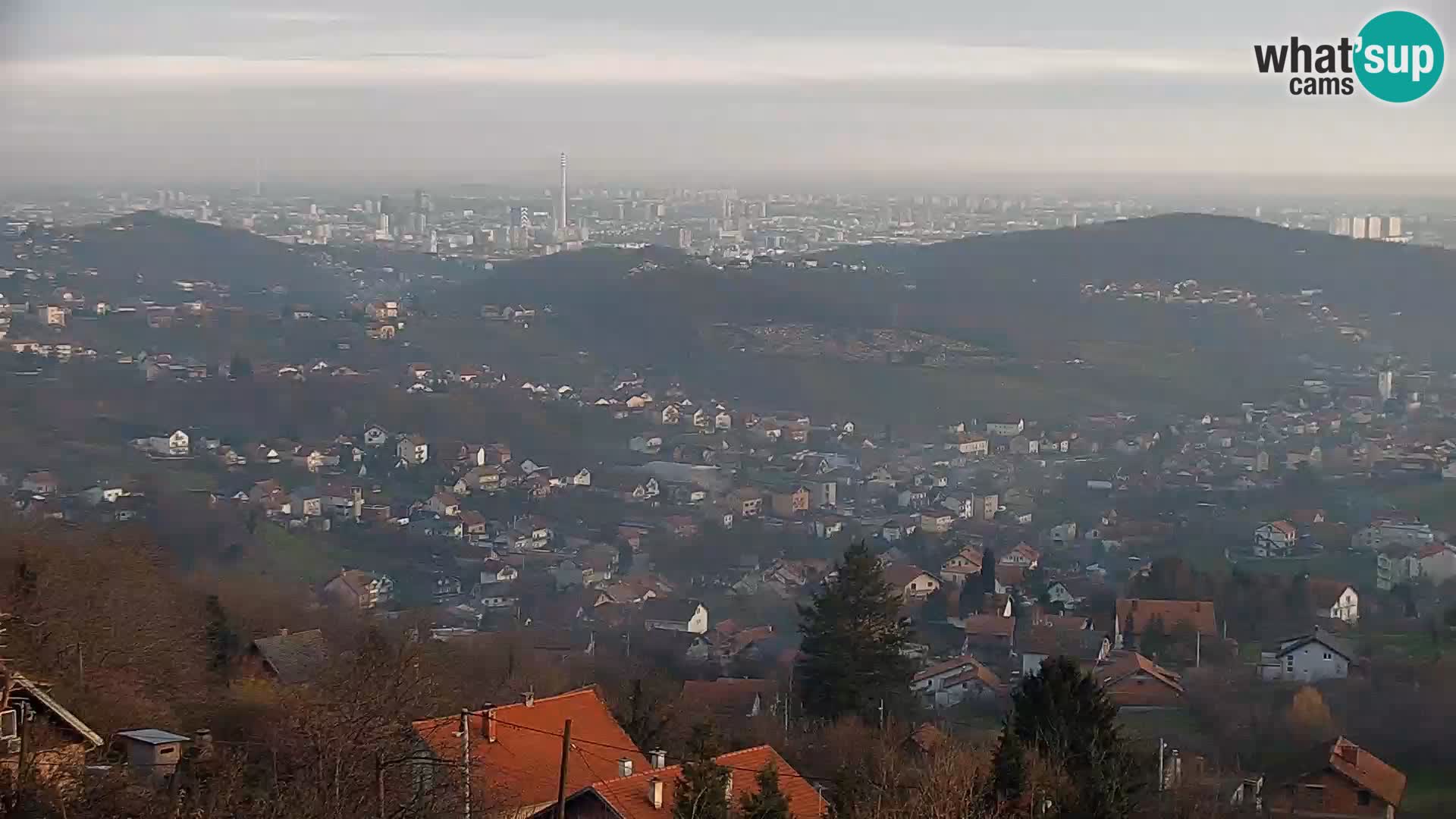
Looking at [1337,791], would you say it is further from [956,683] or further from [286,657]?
[286,657]

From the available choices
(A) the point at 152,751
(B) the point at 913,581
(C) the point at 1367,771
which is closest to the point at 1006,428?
(B) the point at 913,581

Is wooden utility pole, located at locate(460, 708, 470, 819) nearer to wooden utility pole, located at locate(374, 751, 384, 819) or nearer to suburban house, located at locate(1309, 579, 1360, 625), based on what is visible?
wooden utility pole, located at locate(374, 751, 384, 819)

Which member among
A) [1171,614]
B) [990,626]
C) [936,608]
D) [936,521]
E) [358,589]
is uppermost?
[1171,614]

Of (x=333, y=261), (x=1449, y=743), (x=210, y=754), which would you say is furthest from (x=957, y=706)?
(x=333, y=261)

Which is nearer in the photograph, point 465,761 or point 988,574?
point 465,761

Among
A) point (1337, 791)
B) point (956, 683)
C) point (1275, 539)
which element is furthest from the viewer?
point (1275, 539)

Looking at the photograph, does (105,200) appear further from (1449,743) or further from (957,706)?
(1449,743)

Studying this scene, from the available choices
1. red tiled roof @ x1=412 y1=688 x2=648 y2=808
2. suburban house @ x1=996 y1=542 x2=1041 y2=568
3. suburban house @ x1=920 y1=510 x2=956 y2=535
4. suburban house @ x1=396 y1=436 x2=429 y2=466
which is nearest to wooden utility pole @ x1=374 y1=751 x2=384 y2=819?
red tiled roof @ x1=412 y1=688 x2=648 y2=808

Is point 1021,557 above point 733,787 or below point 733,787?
below
